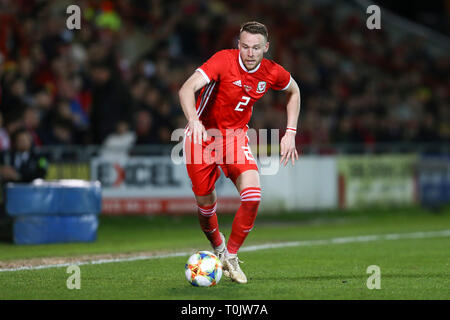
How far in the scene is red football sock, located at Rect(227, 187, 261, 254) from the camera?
7980 millimetres

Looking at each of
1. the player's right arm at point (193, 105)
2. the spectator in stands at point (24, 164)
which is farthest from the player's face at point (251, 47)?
the spectator in stands at point (24, 164)

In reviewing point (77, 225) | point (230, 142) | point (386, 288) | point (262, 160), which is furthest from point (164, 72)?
point (386, 288)

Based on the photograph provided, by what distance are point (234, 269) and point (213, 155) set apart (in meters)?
1.19

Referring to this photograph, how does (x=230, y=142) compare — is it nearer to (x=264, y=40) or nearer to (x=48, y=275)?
(x=264, y=40)

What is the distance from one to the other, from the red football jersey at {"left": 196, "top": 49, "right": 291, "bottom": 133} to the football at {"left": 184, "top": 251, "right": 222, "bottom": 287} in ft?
4.80

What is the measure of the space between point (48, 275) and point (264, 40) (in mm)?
3272

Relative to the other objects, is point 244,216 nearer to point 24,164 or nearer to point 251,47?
point 251,47

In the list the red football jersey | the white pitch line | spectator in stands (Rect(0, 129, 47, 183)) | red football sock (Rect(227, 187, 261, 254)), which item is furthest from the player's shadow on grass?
spectator in stands (Rect(0, 129, 47, 183))

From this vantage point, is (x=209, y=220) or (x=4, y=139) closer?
(x=209, y=220)

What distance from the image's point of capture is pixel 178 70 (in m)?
19.4

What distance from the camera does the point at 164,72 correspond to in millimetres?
18922

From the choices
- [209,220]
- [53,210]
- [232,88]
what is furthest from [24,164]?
[232,88]

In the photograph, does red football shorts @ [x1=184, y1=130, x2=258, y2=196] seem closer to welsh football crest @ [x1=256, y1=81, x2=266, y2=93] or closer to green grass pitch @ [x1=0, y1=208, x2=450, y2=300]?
welsh football crest @ [x1=256, y1=81, x2=266, y2=93]

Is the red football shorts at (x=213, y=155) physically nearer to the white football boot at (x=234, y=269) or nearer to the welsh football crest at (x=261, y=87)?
the welsh football crest at (x=261, y=87)
